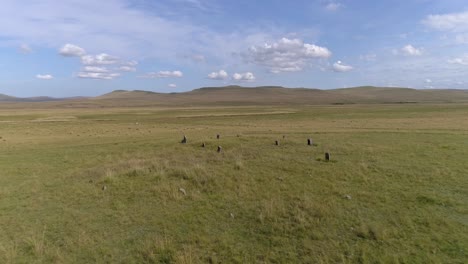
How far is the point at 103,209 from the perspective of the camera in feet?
34.2

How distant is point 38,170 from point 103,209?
334 inches

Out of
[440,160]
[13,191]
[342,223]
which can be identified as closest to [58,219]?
[13,191]

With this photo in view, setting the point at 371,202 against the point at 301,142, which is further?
the point at 301,142

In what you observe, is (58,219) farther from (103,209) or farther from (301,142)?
(301,142)

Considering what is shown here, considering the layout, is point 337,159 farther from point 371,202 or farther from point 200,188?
point 200,188

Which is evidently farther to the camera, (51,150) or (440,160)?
(51,150)

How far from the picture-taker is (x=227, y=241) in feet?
26.4

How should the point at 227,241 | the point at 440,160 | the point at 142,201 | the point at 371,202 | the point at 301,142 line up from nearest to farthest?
the point at 227,241 < the point at 371,202 < the point at 142,201 < the point at 440,160 < the point at 301,142

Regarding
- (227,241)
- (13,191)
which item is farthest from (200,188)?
(13,191)

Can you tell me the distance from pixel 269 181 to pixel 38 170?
41.4 ft

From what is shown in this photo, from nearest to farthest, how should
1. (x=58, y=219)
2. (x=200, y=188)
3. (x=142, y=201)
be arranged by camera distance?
A: (x=58, y=219) < (x=142, y=201) < (x=200, y=188)

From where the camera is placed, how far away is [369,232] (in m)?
8.21

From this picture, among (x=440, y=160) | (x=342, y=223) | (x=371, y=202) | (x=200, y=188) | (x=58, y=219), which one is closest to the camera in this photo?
(x=342, y=223)

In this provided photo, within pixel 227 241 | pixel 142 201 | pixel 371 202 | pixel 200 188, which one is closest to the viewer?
pixel 227 241
